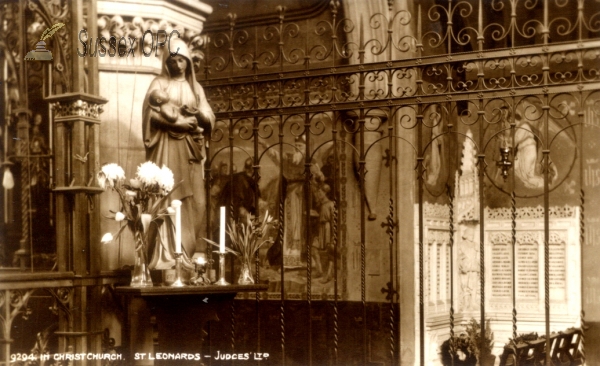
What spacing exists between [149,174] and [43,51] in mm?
1171

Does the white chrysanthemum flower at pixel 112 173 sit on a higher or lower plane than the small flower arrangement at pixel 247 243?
higher

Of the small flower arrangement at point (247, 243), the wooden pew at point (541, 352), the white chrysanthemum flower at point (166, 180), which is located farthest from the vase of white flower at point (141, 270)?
the wooden pew at point (541, 352)

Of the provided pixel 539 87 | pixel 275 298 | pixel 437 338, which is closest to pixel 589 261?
pixel 437 338

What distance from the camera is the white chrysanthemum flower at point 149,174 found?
563 cm

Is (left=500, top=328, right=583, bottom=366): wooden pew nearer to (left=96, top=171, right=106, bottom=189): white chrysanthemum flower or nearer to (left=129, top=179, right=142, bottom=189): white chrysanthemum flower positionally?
(left=129, top=179, right=142, bottom=189): white chrysanthemum flower

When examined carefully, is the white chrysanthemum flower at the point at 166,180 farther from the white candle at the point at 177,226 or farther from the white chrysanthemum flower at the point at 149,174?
the white candle at the point at 177,226

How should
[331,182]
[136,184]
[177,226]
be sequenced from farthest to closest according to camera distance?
[331,182], [136,184], [177,226]

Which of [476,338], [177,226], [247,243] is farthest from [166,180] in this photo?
[476,338]

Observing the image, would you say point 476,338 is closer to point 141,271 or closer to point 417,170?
point 417,170

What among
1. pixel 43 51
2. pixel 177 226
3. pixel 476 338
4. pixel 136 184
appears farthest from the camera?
pixel 476 338

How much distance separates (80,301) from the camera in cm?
600

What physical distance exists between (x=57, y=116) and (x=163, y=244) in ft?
4.14

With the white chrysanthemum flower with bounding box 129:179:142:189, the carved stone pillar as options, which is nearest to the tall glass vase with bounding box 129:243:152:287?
the white chrysanthemum flower with bounding box 129:179:142:189

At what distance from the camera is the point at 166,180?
568 cm
